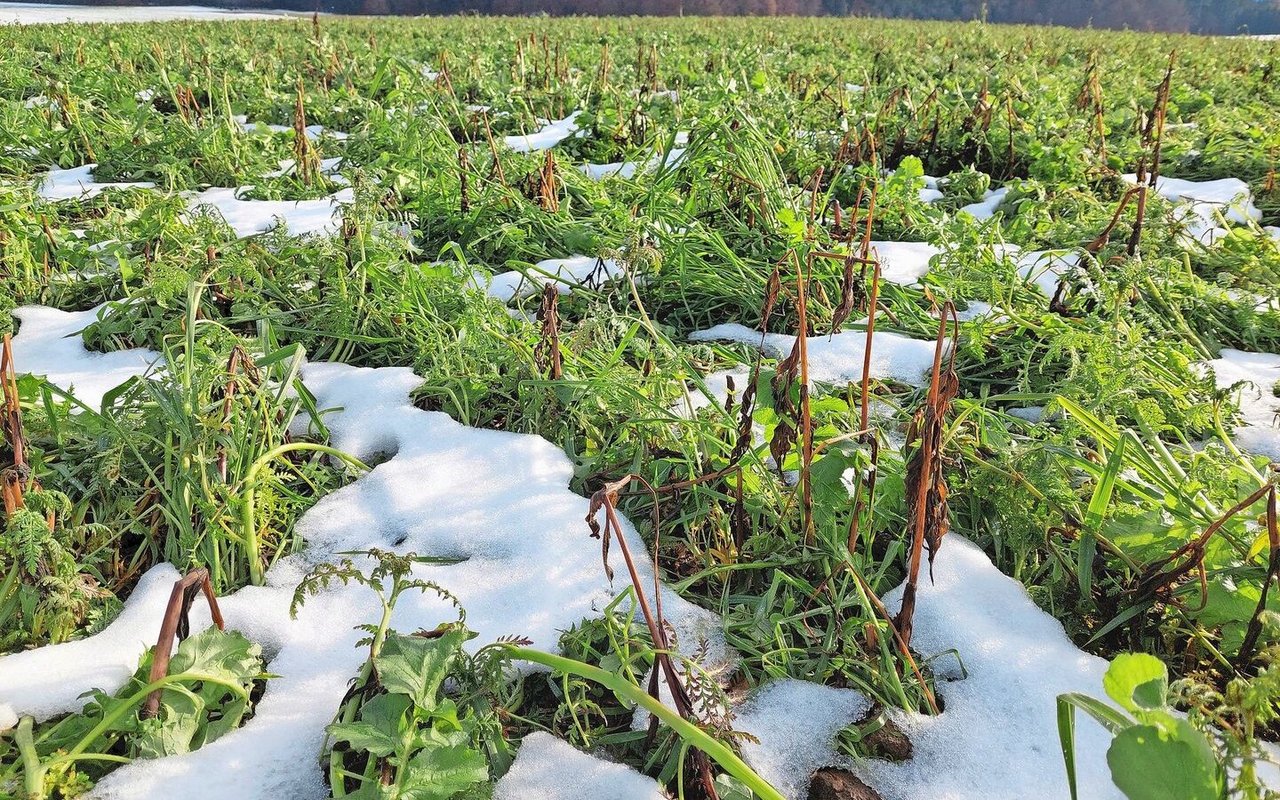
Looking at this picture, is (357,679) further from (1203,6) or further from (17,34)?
(1203,6)

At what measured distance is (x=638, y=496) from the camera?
71.2 inches

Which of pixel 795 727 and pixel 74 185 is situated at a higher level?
pixel 74 185

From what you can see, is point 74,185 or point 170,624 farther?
point 74,185

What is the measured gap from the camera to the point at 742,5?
134ft

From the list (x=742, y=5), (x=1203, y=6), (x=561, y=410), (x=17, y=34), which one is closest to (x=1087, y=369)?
(x=561, y=410)

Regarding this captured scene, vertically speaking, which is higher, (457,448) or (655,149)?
(655,149)

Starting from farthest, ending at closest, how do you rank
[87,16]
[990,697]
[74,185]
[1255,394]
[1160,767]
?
[87,16] < [74,185] < [1255,394] < [990,697] < [1160,767]

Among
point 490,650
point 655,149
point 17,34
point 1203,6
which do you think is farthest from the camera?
point 1203,6

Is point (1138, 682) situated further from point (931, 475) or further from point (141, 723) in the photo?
point (141, 723)

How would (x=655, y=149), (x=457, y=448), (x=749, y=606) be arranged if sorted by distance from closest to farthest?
1. (x=749, y=606)
2. (x=457, y=448)
3. (x=655, y=149)

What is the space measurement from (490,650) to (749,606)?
0.53 metres

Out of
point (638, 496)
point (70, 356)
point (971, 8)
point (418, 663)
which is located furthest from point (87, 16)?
point (971, 8)

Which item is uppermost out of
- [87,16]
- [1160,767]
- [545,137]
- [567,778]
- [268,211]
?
[87,16]

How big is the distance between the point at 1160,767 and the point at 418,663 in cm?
100
